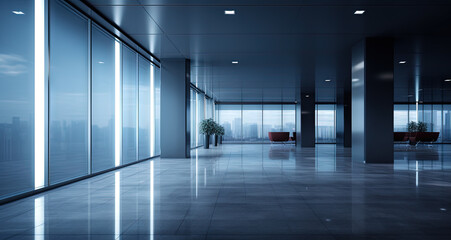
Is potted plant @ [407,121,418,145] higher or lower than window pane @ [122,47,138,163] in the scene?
lower

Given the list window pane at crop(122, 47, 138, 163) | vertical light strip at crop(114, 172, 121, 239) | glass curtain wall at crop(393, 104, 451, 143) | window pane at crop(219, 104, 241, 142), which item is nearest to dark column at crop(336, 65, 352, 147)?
glass curtain wall at crop(393, 104, 451, 143)

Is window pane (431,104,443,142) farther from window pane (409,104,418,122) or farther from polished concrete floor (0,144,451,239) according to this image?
polished concrete floor (0,144,451,239)

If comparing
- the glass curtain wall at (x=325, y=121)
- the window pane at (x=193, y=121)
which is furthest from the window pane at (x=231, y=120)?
the glass curtain wall at (x=325, y=121)

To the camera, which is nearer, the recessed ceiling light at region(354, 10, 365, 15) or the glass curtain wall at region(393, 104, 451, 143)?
the recessed ceiling light at region(354, 10, 365, 15)

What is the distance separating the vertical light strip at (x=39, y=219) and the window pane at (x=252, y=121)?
23495 millimetres

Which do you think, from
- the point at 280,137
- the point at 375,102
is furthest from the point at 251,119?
the point at 375,102

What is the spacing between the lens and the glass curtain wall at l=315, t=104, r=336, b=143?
1115 inches

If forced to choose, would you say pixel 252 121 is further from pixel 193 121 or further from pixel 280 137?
pixel 193 121

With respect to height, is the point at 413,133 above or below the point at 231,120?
below

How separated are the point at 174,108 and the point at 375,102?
7067 millimetres

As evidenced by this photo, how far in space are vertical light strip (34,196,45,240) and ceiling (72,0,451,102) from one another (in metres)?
4.31

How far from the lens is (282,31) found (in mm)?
8383

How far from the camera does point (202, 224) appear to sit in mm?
3535

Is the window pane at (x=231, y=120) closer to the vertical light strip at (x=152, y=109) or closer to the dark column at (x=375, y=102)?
the vertical light strip at (x=152, y=109)
